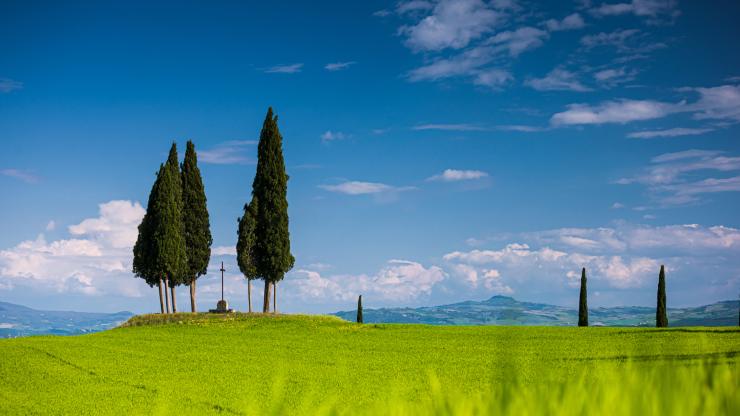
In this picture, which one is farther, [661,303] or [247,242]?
[247,242]

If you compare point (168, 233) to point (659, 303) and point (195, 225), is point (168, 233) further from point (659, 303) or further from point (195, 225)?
point (659, 303)

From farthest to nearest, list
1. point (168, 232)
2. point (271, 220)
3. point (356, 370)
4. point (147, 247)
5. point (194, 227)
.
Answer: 1. point (194, 227)
2. point (147, 247)
3. point (168, 232)
4. point (271, 220)
5. point (356, 370)

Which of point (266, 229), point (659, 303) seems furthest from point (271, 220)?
point (659, 303)

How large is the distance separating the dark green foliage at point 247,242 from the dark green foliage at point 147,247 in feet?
19.4

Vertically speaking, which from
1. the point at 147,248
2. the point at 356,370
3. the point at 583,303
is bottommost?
the point at 356,370

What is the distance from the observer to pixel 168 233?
43750mm

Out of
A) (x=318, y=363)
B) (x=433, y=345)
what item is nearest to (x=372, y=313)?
(x=433, y=345)

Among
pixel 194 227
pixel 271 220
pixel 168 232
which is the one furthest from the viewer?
pixel 194 227

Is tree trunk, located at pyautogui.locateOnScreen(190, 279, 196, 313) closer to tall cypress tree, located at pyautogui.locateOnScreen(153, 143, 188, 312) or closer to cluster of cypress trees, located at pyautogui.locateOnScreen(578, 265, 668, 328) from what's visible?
tall cypress tree, located at pyautogui.locateOnScreen(153, 143, 188, 312)

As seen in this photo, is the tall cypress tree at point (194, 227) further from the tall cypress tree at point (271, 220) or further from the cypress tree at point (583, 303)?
the cypress tree at point (583, 303)

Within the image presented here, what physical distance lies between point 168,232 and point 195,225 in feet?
12.3

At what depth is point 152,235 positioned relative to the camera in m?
44.7

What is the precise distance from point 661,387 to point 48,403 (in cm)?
2047

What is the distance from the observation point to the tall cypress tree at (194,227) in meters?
47.3
